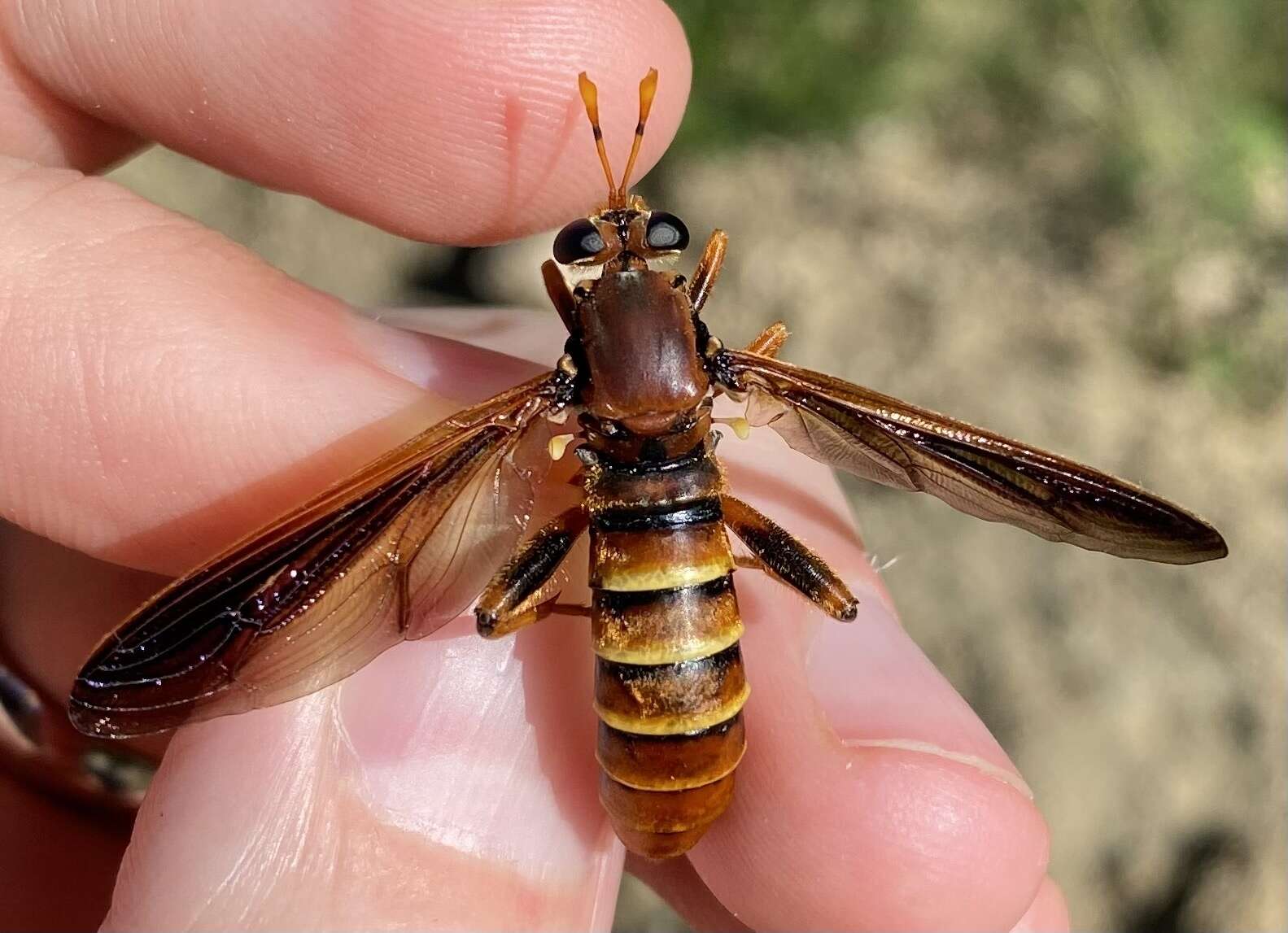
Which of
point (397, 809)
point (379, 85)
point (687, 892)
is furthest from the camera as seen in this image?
point (687, 892)

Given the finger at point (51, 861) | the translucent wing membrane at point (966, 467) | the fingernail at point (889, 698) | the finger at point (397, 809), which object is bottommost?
the finger at point (51, 861)

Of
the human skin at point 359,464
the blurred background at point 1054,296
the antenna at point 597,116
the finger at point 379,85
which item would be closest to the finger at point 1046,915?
the human skin at point 359,464

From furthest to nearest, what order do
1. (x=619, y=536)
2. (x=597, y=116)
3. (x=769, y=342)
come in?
(x=769, y=342) < (x=597, y=116) < (x=619, y=536)

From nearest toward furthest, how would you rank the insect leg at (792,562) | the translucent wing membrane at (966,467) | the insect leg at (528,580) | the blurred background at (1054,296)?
the insect leg at (528,580)
the translucent wing membrane at (966,467)
the insect leg at (792,562)
the blurred background at (1054,296)

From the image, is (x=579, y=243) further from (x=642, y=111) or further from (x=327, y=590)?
(x=327, y=590)

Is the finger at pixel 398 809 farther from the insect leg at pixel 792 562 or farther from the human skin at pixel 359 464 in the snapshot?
the insect leg at pixel 792 562

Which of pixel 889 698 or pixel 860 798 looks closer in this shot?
pixel 860 798

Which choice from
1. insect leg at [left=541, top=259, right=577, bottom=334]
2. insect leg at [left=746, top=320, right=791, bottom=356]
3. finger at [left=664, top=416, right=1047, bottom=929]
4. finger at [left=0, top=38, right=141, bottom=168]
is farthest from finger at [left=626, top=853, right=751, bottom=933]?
finger at [left=0, top=38, right=141, bottom=168]

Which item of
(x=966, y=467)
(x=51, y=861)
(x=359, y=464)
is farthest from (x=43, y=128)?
(x=966, y=467)

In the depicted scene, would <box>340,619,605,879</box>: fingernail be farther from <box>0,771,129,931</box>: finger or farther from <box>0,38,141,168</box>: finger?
<box>0,38,141,168</box>: finger
